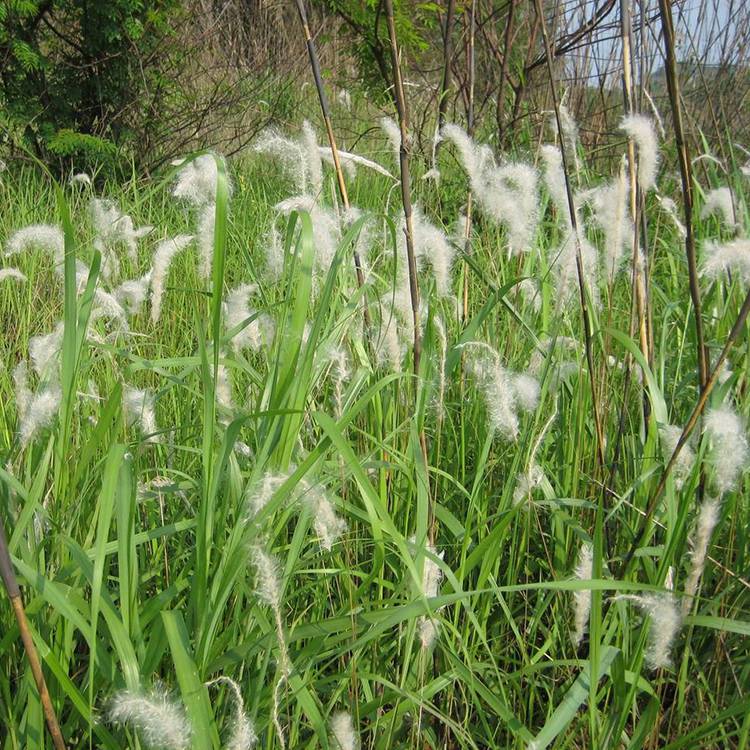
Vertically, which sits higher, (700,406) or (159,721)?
(700,406)

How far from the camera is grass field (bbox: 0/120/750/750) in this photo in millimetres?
836

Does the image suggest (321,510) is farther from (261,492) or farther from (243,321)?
(243,321)

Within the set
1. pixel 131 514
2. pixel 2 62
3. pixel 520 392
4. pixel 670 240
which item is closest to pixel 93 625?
pixel 131 514

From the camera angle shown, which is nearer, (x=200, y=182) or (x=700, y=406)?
(x=700, y=406)

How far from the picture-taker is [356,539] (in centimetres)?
99

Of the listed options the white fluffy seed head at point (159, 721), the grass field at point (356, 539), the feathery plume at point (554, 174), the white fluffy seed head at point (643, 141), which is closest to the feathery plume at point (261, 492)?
the grass field at point (356, 539)

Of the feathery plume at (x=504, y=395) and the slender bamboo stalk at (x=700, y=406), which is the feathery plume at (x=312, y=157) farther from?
the slender bamboo stalk at (x=700, y=406)

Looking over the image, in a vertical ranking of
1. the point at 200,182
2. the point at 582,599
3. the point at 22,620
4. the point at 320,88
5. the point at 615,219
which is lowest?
the point at 582,599

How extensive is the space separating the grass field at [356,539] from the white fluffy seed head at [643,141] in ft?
0.24

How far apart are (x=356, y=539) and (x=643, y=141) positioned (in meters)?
0.56

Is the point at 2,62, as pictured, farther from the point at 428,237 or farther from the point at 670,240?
the point at 428,237

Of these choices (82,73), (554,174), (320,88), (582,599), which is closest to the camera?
(582,599)

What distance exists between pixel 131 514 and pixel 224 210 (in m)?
0.32

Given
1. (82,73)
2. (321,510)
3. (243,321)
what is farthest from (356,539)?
(82,73)
